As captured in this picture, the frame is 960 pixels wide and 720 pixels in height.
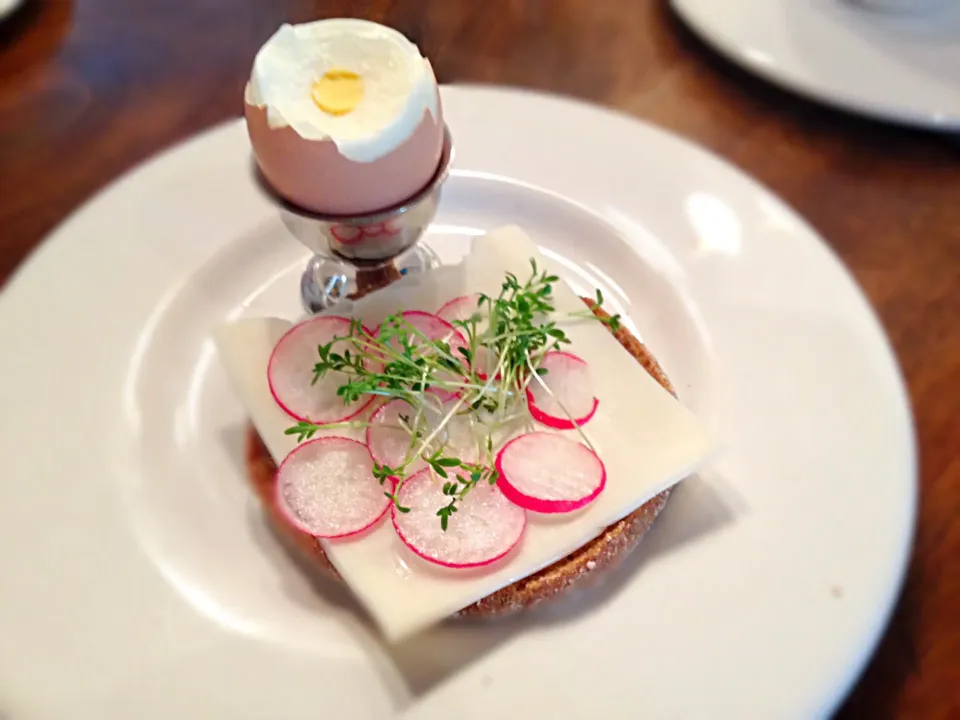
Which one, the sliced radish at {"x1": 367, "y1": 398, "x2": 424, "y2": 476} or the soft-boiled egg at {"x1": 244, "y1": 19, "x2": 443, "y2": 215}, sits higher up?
the soft-boiled egg at {"x1": 244, "y1": 19, "x2": 443, "y2": 215}

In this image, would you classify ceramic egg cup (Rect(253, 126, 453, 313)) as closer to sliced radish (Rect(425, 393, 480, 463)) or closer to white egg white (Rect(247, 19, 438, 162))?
white egg white (Rect(247, 19, 438, 162))

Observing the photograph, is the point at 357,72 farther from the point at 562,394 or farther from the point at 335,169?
the point at 562,394

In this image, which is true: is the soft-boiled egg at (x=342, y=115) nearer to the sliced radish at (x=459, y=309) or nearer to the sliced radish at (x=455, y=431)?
the sliced radish at (x=459, y=309)

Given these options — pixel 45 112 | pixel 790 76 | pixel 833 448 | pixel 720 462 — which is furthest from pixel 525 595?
pixel 45 112

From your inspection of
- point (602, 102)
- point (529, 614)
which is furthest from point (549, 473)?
point (602, 102)

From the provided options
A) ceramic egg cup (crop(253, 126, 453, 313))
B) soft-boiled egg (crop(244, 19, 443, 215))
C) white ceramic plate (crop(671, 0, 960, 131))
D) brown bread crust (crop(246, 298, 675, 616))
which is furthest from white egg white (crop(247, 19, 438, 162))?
white ceramic plate (crop(671, 0, 960, 131))

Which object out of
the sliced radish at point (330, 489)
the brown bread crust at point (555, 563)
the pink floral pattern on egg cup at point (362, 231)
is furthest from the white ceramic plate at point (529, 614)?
the pink floral pattern on egg cup at point (362, 231)

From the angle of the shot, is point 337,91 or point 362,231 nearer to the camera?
point 337,91
